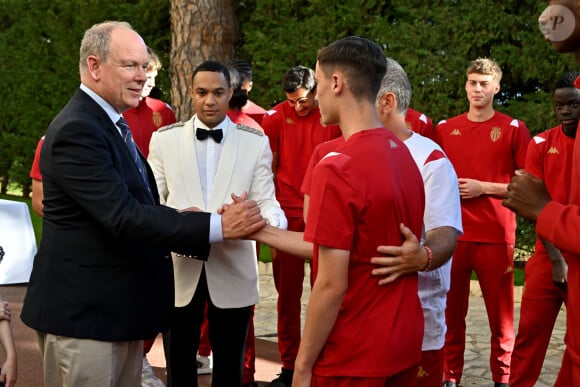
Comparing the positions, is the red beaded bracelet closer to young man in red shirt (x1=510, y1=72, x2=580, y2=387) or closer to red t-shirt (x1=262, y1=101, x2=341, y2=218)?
young man in red shirt (x1=510, y1=72, x2=580, y2=387)

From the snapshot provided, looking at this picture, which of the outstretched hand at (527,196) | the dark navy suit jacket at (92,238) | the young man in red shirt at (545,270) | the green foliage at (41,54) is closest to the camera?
the outstretched hand at (527,196)

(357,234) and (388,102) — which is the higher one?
(388,102)

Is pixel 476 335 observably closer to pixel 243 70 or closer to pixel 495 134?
pixel 495 134

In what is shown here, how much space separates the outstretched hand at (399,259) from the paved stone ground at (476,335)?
11.0ft

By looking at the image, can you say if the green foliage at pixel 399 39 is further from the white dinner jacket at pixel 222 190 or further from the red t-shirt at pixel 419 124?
the white dinner jacket at pixel 222 190

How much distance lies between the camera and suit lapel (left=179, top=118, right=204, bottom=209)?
14.6ft

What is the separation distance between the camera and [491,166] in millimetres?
5770

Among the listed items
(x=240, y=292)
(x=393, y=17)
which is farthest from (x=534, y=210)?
(x=393, y=17)

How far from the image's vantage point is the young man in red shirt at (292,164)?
Answer: 229 inches

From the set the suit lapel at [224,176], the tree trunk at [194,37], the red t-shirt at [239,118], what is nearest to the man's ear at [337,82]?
the suit lapel at [224,176]

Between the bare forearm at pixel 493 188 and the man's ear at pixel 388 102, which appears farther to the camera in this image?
the bare forearm at pixel 493 188

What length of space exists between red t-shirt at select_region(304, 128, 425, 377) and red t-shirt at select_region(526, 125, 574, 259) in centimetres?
242

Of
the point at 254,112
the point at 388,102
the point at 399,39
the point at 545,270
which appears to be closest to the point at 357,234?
the point at 388,102

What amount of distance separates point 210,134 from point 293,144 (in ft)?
5.28
